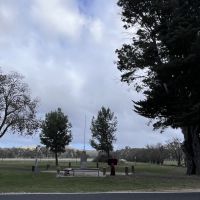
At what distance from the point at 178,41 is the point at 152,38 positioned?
281 inches

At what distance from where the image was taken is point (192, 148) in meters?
47.0

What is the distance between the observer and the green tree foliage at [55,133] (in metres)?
73.4

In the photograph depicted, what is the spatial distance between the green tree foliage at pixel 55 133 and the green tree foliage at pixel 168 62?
88.4ft

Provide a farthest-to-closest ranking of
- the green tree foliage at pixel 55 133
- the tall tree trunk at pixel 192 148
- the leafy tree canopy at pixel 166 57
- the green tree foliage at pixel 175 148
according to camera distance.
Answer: the green tree foliage at pixel 175 148 → the green tree foliage at pixel 55 133 → the tall tree trunk at pixel 192 148 → the leafy tree canopy at pixel 166 57

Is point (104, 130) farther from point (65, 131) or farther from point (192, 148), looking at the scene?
point (192, 148)

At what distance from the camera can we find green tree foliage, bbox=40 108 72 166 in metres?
73.4

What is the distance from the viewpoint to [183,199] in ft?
64.6

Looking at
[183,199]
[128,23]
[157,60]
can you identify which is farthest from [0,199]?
[128,23]

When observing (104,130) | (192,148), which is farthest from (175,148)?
(192,148)

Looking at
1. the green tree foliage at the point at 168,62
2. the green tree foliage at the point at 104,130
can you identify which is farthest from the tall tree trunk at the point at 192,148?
the green tree foliage at the point at 104,130

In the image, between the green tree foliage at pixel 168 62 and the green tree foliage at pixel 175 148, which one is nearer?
the green tree foliage at pixel 168 62

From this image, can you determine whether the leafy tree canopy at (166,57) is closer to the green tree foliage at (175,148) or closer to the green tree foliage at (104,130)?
the green tree foliage at (104,130)

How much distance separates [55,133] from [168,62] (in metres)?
37.3

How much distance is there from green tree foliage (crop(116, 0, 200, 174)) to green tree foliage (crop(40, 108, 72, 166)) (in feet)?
88.4
